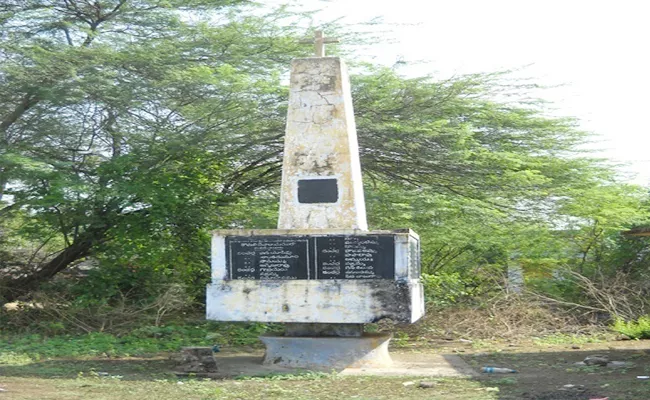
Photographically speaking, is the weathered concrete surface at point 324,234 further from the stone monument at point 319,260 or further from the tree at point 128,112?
the tree at point 128,112

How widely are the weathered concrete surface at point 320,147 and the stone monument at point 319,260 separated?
1 centimetres

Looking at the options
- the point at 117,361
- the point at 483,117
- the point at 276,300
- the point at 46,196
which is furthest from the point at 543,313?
the point at 46,196

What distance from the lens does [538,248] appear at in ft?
54.6

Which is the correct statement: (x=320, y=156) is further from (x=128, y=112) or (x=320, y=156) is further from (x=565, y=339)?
(x=565, y=339)

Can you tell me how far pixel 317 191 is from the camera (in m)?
11.0

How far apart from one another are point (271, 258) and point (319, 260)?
611 millimetres

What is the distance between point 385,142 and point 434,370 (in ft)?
18.9

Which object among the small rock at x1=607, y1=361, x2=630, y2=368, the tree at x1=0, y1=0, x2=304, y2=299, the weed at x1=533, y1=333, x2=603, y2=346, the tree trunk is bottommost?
the weed at x1=533, y1=333, x2=603, y2=346

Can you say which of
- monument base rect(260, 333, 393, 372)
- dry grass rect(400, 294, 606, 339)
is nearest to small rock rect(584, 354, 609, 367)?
monument base rect(260, 333, 393, 372)

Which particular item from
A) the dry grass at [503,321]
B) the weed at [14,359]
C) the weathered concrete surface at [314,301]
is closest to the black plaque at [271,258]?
the weathered concrete surface at [314,301]

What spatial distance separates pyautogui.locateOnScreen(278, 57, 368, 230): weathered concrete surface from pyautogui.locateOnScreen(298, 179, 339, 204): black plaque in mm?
41

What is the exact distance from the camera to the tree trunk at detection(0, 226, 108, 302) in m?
15.8

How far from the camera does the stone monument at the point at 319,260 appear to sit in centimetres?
1063

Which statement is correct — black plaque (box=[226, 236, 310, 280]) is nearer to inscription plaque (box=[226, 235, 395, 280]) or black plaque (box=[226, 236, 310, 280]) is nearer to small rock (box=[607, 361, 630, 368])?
inscription plaque (box=[226, 235, 395, 280])
